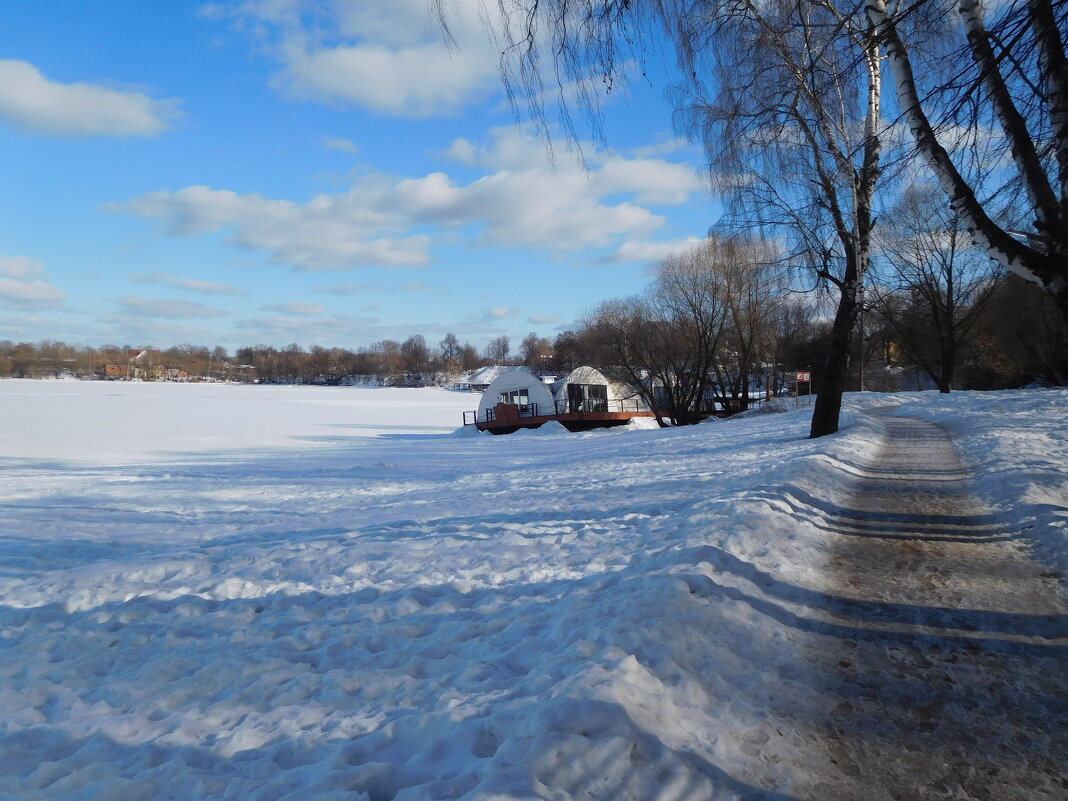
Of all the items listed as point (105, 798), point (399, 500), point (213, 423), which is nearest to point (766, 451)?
point (399, 500)

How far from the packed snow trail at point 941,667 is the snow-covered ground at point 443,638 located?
19 centimetres

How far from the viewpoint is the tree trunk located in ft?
44.1

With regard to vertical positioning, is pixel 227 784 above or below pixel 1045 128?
below

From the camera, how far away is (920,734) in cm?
279

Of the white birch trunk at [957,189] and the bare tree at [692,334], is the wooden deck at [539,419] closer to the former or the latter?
the bare tree at [692,334]

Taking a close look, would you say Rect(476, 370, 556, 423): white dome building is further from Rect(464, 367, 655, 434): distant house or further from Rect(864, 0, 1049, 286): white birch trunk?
Rect(864, 0, 1049, 286): white birch trunk

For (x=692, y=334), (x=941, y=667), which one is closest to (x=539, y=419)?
(x=692, y=334)

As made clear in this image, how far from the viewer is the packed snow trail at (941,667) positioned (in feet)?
8.32

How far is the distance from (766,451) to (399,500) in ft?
24.9

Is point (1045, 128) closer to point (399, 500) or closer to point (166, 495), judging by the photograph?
point (399, 500)

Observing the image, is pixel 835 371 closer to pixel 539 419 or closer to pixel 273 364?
pixel 539 419

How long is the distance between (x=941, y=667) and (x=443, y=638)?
10.1 ft

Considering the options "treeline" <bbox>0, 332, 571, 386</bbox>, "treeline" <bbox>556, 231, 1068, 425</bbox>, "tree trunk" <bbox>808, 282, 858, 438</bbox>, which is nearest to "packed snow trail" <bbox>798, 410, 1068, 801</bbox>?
"tree trunk" <bbox>808, 282, 858, 438</bbox>

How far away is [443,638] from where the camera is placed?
4.29m
